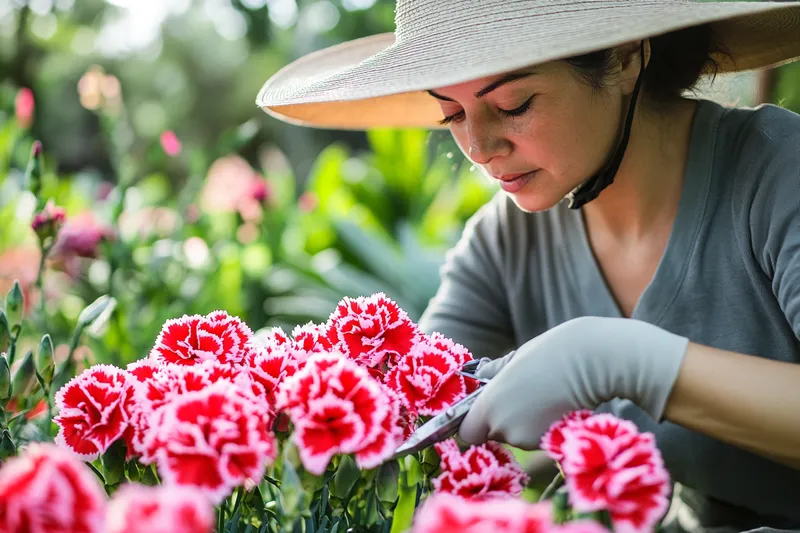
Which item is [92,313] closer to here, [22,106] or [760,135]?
[760,135]

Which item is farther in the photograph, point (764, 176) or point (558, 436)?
point (764, 176)

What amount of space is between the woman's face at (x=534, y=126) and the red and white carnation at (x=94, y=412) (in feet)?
1.40

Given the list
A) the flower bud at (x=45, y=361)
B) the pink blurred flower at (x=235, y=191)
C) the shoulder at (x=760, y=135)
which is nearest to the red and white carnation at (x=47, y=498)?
the flower bud at (x=45, y=361)

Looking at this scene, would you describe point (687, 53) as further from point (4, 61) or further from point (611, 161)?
point (4, 61)

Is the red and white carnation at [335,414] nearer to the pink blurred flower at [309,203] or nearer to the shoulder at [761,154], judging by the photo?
the shoulder at [761,154]

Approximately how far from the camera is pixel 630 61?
2.92 ft

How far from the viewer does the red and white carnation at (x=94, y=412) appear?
0.52 m

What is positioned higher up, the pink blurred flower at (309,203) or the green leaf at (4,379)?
the green leaf at (4,379)

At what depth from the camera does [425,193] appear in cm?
304

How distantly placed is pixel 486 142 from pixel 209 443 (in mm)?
463

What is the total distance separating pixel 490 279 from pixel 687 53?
0.40m

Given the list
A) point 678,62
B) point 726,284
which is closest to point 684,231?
point 726,284

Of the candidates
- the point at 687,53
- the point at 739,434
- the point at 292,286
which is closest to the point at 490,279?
the point at 687,53

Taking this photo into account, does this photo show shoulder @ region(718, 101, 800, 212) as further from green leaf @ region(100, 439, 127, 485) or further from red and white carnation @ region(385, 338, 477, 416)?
green leaf @ region(100, 439, 127, 485)
